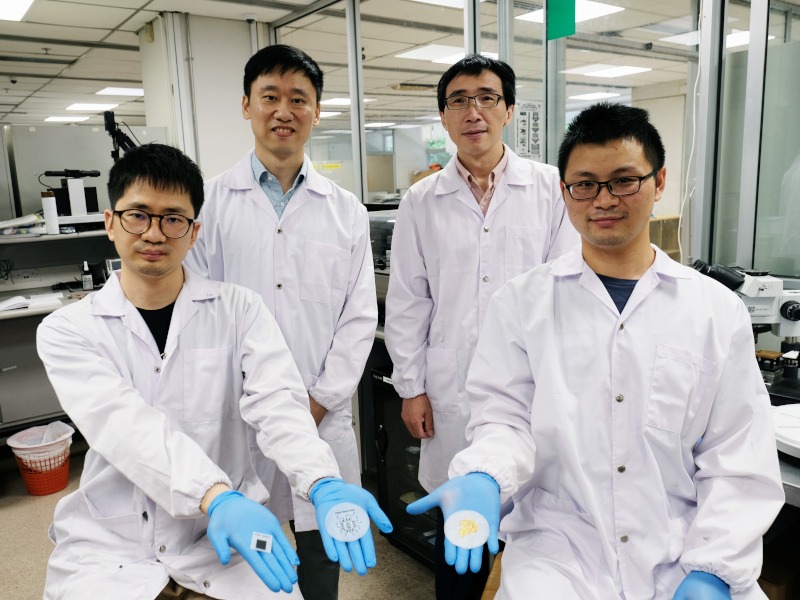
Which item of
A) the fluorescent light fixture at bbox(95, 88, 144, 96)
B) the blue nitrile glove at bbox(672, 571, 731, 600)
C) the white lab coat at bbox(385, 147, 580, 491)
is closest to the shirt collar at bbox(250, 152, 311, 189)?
the white lab coat at bbox(385, 147, 580, 491)

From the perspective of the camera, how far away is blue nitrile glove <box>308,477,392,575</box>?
1015 mm

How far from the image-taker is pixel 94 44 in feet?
17.1

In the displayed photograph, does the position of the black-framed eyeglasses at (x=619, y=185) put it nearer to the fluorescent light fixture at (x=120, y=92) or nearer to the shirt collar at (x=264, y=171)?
the shirt collar at (x=264, y=171)

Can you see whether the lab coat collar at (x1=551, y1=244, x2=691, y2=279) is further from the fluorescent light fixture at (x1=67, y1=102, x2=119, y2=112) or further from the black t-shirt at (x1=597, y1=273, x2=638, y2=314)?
the fluorescent light fixture at (x1=67, y1=102, x2=119, y2=112)

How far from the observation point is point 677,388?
113 centimetres

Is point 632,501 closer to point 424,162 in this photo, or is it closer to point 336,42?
point 336,42

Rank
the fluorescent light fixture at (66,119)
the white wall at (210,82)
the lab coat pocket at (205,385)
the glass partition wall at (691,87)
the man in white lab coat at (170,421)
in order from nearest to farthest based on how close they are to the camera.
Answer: the man in white lab coat at (170,421)
the lab coat pocket at (205,385)
the glass partition wall at (691,87)
the white wall at (210,82)
the fluorescent light fixture at (66,119)

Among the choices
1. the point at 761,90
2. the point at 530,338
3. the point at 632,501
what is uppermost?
the point at 761,90

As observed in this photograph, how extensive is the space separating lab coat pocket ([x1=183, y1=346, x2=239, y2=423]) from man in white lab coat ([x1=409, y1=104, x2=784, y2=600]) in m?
0.56

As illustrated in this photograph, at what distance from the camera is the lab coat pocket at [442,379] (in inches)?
68.8

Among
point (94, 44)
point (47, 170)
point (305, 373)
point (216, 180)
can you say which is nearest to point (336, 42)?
point (94, 44)

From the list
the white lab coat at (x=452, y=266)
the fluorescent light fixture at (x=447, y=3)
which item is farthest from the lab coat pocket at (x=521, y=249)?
the fluorescent light fixture at (x=447, y=3)

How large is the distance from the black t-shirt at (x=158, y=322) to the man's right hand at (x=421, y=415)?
77 cm

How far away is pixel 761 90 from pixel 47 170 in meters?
3.70
